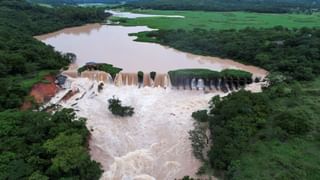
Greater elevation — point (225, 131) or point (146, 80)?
point (225, 131)

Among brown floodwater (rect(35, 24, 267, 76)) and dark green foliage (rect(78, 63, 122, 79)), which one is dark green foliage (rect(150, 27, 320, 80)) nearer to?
brown floodwater (rect(35, 24, 267, 76))

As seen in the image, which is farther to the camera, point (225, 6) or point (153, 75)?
point (225, 6)

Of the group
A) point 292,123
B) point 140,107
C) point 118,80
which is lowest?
point 140,107

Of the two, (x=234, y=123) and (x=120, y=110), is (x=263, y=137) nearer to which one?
(x=234, y=123)

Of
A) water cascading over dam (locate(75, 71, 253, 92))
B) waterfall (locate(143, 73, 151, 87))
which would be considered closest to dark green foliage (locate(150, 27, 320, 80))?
water cascading over dam (locate(75, 71, 253, 92))

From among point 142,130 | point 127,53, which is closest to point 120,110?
point 142,130

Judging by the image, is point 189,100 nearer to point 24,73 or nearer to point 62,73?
point 62,73

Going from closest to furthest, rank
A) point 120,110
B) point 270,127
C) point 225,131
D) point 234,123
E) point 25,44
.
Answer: point 225,131 → point 234,123 → point 270,127 → point 120,110 → point 25,44

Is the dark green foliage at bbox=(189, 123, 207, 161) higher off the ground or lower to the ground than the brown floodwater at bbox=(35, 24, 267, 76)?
lower
